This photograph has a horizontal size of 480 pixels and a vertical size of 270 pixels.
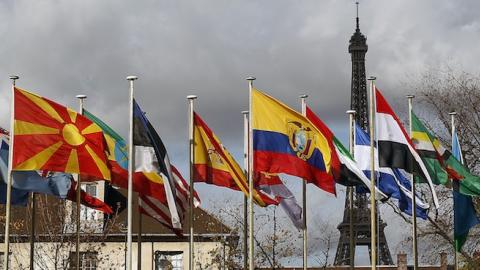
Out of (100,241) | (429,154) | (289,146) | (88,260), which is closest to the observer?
(289,146)

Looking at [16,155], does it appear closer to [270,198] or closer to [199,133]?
[199,133]

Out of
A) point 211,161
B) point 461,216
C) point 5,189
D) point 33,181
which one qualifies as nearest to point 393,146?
point 461,216

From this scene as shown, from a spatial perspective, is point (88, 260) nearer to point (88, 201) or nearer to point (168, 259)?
point (168, 259)

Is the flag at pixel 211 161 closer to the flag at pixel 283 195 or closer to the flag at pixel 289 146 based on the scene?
the flag at pixel 289 146

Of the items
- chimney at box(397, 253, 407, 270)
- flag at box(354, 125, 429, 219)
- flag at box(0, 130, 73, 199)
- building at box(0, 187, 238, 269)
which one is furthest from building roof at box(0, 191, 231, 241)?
Result: flag at box(0, 130, 73, 199)

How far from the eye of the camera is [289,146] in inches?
1296

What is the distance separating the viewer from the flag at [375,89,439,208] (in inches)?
1350

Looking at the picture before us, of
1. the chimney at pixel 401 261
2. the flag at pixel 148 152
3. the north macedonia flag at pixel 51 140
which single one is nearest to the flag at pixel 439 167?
the flag at pixel 148 152

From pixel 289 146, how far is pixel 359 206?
2222 inches

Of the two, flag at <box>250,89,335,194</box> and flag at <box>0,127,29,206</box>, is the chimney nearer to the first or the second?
flag at <box>250,89,335,194</box>

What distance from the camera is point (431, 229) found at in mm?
52375

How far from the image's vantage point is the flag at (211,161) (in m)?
33.4

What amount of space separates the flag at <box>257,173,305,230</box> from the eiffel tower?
44333mm

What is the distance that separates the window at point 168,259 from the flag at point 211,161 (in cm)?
2684
